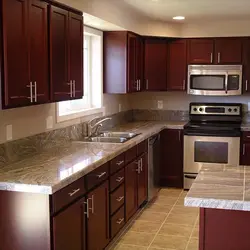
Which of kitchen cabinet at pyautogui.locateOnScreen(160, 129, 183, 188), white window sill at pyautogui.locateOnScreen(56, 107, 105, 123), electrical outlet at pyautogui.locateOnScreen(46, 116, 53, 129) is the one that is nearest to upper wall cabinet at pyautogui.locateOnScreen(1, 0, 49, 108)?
electrical outlet at pyautogui.locateOnScreen(46, 116, 53, 129)

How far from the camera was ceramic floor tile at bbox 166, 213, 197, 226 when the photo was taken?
443 centimetres

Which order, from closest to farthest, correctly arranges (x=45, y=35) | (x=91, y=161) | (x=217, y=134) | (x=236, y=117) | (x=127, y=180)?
(x=45, y=35) < (x=91, y=161) < (x=127, y=180) < (x=217, y=134) < (x=236, y=117)

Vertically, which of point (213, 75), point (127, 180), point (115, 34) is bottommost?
point (127, 180)

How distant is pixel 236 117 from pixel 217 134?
0.65 metres

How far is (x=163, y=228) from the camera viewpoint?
425 centimetres

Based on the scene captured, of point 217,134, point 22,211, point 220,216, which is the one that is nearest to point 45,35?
point 22,211

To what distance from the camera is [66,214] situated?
2734mm

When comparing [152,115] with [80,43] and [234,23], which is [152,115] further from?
[80,43]

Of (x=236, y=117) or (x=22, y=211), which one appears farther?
(x=236, y=117)

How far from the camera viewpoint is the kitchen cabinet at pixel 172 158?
5695mm

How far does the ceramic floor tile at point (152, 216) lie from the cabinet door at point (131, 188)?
0.51ft

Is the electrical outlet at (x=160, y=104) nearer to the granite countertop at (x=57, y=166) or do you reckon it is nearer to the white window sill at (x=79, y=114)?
the white window sill at (x=79, y=114)

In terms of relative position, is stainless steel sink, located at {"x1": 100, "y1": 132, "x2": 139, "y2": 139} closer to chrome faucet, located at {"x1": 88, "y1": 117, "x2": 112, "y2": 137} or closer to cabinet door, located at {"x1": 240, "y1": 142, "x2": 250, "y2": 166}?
chrome faucet, located at {"x1": 88, "y1": 117, "x2": 112, "y2": 137}

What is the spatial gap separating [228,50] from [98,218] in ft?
11.1
